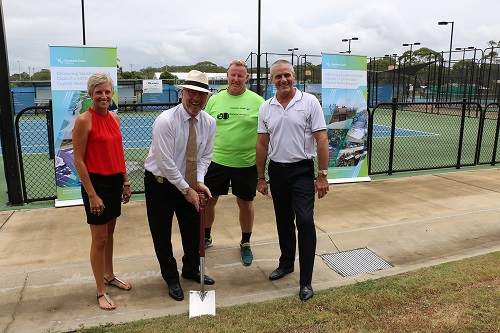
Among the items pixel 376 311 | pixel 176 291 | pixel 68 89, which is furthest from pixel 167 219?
pixel 68 89

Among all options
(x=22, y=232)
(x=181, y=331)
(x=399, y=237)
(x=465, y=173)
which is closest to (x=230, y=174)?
(x=181, y=331)

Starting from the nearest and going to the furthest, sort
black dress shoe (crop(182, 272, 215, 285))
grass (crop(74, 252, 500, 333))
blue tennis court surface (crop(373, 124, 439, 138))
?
grass (crop(74, 252, 500, 333)) < black dress shoe (crop(182, 272, 215, 285)) < blue tennis court surface (crop(373, 124, 439, 138))

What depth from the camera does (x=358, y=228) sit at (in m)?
5.27

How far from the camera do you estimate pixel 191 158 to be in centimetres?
345

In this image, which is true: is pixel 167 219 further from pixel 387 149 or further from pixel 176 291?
pixel 387 149

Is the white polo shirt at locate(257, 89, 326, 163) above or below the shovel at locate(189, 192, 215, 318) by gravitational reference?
above

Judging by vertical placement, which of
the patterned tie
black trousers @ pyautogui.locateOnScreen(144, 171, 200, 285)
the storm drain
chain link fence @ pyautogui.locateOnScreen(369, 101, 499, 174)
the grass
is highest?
the patterned tie

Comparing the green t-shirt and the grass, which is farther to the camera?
the green t-shirt

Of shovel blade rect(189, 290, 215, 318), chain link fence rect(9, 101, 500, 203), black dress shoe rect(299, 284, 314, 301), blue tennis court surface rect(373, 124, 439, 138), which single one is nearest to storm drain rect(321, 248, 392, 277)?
black dress shoe rect(299, 284, 314, 301)

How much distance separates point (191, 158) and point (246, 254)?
54.5 inches

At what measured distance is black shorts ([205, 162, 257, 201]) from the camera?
14.0 feet

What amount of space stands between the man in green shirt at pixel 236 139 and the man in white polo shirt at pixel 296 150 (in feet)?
0.94

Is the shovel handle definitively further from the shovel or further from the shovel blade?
the shovel blade

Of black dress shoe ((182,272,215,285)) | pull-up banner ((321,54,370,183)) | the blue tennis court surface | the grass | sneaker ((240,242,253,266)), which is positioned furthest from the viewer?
the blue tennis court surface
